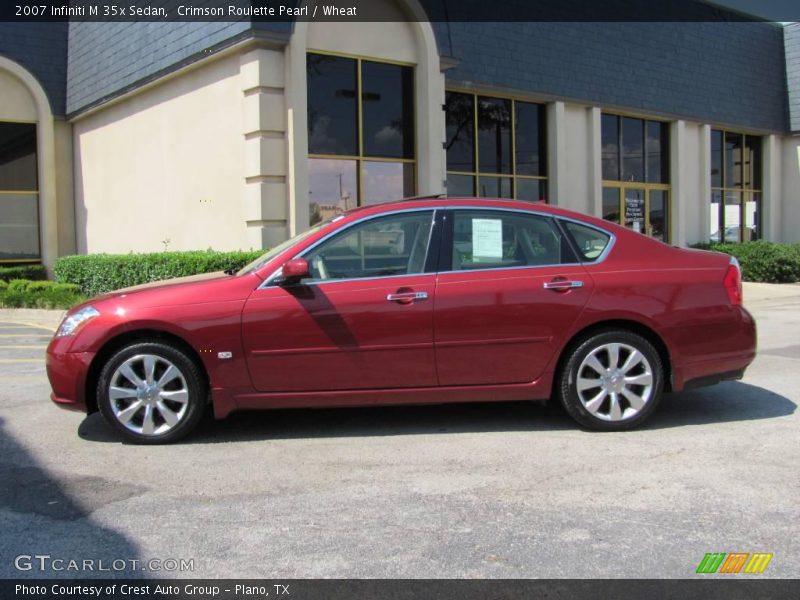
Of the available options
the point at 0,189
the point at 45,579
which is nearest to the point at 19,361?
the point at 45,579

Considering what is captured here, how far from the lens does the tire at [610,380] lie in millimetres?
5277

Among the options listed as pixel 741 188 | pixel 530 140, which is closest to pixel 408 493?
pixel 530 140

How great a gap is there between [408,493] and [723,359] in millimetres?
2691

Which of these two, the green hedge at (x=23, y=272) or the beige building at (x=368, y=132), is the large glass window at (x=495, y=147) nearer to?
the beige building at (x=368, y=132)

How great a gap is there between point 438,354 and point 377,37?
8.58m

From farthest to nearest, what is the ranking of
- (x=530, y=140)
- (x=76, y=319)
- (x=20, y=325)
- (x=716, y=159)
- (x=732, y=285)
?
(x=716, y=159) < (x=530, y=140) < (x=20, y=325) < (x=732, y=285) < (x=76, y=319)

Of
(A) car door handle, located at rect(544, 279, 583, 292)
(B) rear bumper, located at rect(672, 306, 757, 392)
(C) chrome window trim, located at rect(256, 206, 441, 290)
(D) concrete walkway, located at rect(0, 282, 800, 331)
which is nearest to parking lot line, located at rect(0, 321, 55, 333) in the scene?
Result: (D) concrete walkway, located at rect(0, 282, 800, 331)

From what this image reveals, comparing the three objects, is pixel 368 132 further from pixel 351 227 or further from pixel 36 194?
pixel 36 194

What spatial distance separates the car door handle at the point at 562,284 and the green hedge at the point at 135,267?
6.14 meters

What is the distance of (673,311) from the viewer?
533cm

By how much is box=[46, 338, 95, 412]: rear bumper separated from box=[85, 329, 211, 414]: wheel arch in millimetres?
40

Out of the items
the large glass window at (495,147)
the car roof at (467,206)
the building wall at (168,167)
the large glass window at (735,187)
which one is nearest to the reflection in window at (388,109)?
the large glass window at (495,147)

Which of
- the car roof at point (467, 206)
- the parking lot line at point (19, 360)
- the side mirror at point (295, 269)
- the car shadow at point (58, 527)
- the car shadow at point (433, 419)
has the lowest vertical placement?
the car shadow at point (58, 527)

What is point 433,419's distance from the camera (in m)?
5.84
